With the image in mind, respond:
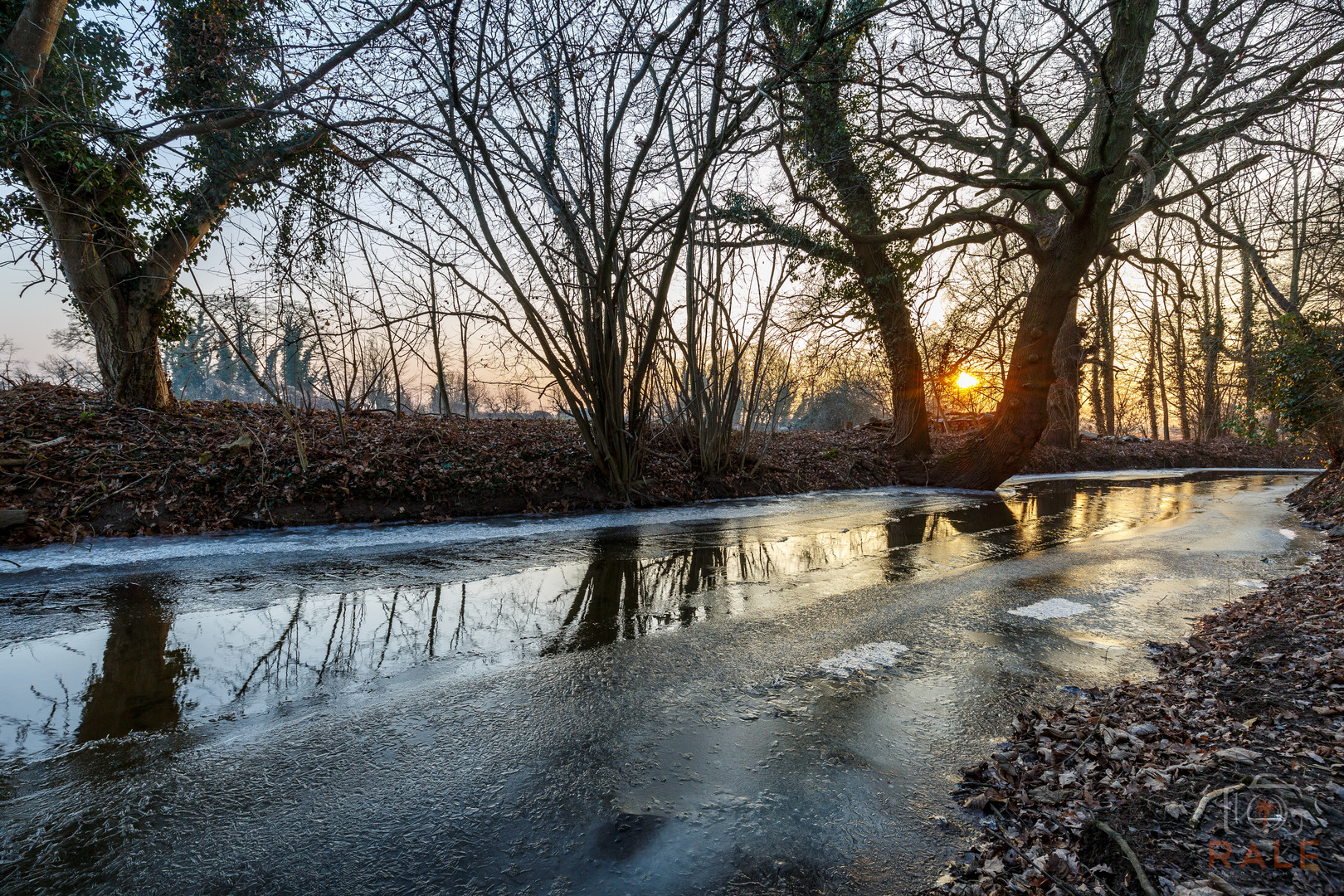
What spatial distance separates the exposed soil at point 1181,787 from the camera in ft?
5.64

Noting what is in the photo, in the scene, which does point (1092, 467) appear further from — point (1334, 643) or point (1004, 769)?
point (1004, 769)

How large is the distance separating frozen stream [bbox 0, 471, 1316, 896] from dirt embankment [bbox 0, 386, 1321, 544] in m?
0.96

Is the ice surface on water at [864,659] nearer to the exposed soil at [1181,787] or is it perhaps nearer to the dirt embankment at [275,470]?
the exposed soil at [1181,787]

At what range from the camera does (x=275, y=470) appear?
26.5 ft

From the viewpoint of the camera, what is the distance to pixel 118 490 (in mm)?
7086

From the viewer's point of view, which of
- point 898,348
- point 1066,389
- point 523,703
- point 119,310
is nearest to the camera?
point 523,703

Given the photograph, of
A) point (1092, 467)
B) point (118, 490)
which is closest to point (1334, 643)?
point (118, 490)

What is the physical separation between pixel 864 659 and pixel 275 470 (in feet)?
26.1

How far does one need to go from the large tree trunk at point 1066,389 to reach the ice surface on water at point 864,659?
16.4 metres

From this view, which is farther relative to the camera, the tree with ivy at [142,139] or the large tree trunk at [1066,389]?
the large tree trunk at [1066,389]

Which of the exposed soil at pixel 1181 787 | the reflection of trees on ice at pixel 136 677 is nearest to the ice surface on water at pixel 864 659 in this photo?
the exposed soil at pixel 1181 787

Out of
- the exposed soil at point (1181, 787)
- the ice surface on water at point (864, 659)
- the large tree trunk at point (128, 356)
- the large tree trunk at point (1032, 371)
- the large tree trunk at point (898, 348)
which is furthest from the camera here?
the large tree trunk at point (898, 348)

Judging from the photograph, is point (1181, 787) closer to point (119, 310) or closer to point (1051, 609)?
point (1051, 609)

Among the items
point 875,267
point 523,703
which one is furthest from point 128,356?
point 875,267
